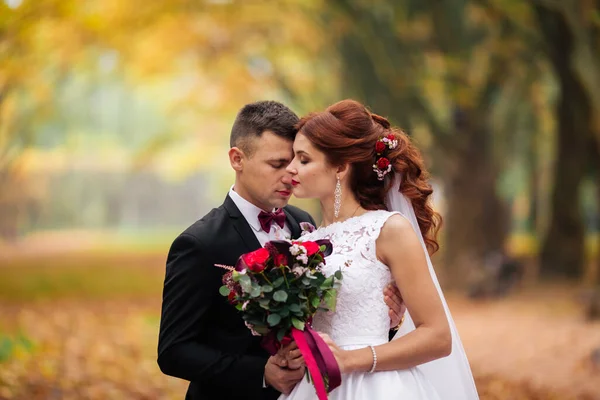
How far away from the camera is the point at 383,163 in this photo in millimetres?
3434

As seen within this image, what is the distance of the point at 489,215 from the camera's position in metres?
15.7

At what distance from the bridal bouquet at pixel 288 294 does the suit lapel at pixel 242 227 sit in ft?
1.67

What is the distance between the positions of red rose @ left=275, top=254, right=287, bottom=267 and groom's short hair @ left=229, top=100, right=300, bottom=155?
784 mm

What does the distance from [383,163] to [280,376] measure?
98 cm

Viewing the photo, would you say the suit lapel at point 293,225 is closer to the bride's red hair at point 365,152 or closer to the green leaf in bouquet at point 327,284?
the bride's red hair at point 365,152

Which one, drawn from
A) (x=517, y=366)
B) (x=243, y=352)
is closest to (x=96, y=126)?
(x=517, y=366)

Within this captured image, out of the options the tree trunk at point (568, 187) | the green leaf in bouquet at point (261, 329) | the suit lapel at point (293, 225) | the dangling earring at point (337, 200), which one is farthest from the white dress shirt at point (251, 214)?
the tree trunk at point (568, 187)

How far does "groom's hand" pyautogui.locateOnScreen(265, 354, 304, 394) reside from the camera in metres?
3.21

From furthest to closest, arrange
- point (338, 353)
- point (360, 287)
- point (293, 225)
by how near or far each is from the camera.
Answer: point (293, 225) → point (360, 287) → point (338, 353)

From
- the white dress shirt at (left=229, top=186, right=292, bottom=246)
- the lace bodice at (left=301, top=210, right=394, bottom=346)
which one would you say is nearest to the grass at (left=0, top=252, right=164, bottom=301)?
the white dress shirt at (left=229, top=186, right=292, bottom=246)

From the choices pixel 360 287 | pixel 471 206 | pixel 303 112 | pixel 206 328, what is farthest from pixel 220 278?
pixel 303 112

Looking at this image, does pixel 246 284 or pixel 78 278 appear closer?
pixel 246 284

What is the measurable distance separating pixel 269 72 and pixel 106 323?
25.2ft

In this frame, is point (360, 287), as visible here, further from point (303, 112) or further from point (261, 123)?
point (303, 112)
